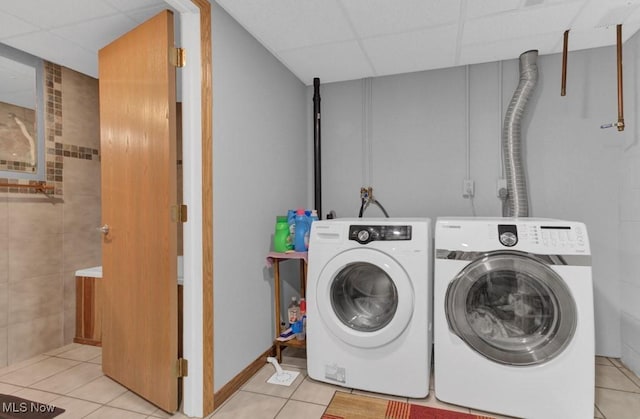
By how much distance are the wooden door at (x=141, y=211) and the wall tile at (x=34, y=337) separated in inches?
27.4

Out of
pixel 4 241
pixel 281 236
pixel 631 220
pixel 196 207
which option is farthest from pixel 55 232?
pixel 631 220

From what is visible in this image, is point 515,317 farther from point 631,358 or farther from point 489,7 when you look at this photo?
point 489,7

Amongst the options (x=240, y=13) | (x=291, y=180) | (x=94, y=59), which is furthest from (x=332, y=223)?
(x=94, y=59)

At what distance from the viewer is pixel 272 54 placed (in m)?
2.39

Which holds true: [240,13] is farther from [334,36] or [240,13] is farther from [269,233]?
[269,233]

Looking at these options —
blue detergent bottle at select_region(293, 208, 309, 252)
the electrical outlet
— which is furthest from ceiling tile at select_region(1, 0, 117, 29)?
the electrical outlet

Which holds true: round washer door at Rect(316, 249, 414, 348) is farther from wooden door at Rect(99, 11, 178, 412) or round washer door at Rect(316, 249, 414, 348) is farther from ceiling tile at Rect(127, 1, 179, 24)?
ceiling tile at Rect(127, 1, 179, 24)

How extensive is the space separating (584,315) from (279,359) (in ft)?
5.48

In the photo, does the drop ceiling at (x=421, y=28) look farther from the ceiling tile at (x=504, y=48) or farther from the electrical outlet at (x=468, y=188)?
the electrical outlet at (x=468, y=188)

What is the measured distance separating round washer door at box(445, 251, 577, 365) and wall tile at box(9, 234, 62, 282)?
2602 millimetres

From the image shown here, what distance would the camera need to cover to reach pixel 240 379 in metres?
1.96

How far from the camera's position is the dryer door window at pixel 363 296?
1.87m
